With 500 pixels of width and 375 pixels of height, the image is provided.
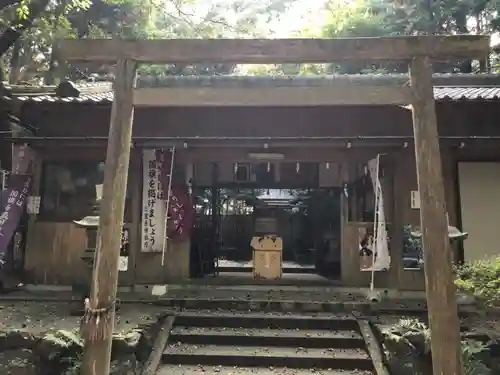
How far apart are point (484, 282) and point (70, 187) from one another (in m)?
8.92

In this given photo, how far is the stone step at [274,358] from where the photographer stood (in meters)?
6.37

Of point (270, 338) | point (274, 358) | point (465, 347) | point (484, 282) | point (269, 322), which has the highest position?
point (484, 282)

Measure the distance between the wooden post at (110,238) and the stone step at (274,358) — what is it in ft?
7.12

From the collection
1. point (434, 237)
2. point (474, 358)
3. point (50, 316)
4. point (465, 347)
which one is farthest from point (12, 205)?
point (474, 358)

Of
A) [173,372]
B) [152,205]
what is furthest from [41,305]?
[173,372]

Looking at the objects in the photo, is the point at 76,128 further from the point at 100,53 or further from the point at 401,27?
the point at 401,27

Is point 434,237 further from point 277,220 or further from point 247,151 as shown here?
point 277,220

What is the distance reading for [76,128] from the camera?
1048 centimetres

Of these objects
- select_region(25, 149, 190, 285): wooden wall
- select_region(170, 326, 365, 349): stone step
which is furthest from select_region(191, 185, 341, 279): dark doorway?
select_region(170, 326, 365, 349): stone step

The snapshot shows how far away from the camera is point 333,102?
4918 mm

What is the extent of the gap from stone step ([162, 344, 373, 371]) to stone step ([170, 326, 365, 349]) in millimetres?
262

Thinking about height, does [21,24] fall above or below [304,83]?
above

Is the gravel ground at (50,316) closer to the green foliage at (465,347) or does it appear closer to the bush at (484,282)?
the green foliage at (465,347)

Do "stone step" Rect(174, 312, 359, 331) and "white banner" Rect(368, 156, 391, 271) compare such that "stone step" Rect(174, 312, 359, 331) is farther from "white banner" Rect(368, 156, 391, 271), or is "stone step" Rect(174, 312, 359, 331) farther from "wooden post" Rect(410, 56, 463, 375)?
"wooden post" Rect(410, 56, 463, 375)
